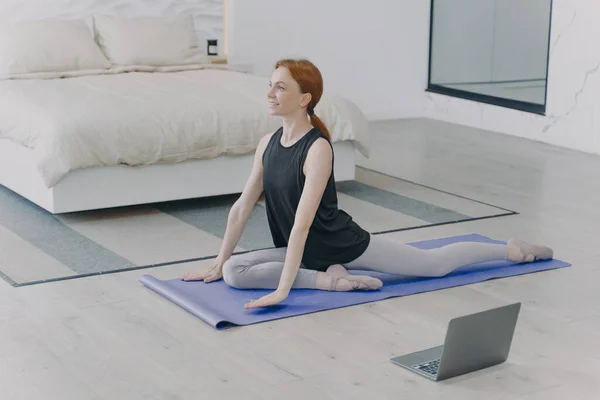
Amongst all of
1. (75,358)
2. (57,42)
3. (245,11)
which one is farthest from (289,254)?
(245,11)

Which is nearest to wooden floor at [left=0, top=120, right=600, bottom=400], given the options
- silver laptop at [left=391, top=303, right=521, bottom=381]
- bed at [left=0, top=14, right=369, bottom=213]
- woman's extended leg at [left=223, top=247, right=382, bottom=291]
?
silver laptop at [left=391, top=303, right=521, bottom=381]

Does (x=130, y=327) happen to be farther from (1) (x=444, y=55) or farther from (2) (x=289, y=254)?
(1) (x=444, y=55)

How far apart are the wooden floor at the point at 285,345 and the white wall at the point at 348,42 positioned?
3.39 metres

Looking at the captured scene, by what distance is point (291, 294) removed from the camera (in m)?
3.62

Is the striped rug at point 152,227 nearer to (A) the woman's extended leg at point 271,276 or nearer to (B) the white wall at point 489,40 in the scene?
(A) the woman's extended leg at point 271,276

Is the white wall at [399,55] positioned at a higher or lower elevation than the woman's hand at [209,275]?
higher

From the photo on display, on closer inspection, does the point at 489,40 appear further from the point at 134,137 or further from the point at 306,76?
the point at 306,76

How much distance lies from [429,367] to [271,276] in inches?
31.8

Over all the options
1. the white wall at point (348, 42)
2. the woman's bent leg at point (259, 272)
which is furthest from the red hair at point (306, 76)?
the white wall at point (348, 42)

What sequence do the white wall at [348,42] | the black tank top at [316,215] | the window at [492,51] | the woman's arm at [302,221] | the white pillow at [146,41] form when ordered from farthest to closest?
the white wall at [348,42] < the window at [492,51] < the white pillow at [146,41] < the black tank top at [316,215] < the woman's arm at [302,221]

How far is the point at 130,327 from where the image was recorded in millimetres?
3318

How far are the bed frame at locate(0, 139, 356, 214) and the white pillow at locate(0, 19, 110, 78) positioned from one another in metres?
0.74

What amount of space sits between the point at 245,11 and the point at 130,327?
4.16 m

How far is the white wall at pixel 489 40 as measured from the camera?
691 cm
